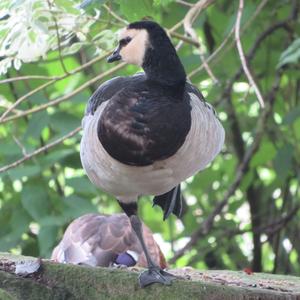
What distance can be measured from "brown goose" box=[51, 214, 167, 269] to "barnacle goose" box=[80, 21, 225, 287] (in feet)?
4.52

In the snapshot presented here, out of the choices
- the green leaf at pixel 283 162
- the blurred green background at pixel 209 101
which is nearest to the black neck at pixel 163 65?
the blurred green background at pixel 209 101

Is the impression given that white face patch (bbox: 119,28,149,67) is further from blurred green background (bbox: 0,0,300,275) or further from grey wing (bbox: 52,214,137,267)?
grey wing (bbox: 52,214,137,267)

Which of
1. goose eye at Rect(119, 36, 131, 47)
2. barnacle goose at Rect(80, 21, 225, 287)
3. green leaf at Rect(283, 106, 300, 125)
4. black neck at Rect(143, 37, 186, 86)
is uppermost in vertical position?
goose eye at Rect(119, 36, 131, 47)

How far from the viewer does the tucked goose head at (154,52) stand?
2330mm

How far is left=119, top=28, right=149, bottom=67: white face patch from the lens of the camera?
233cm

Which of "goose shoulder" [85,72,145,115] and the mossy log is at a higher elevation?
"goose shoulder" [85,72,145,115]

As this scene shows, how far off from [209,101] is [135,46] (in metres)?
1.81

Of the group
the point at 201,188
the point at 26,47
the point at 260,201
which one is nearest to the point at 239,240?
the point at 260,201

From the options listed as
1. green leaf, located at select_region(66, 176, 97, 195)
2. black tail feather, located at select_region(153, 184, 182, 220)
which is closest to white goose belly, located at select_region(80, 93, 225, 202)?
black tail feather, located at select_region(153, 184, 182, 220)

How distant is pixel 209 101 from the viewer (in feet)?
13.5

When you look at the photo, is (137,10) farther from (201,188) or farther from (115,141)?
(201,188)

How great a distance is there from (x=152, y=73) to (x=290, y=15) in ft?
7.66

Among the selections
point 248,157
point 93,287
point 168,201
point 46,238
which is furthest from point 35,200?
point 93,287

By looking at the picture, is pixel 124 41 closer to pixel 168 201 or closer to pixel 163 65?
pixel 163 65
